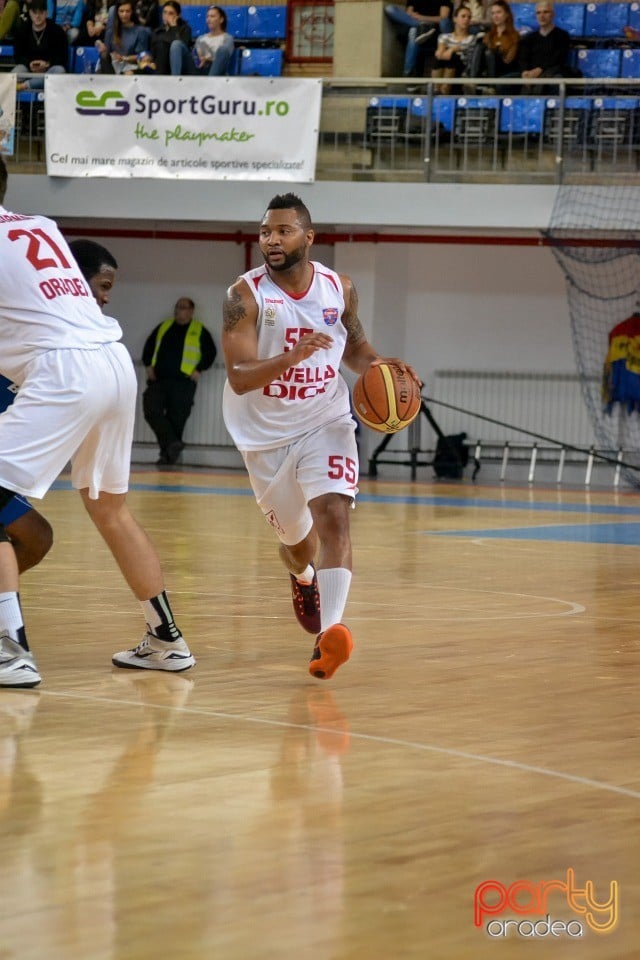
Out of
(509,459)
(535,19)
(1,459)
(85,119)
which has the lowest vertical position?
(509,459)

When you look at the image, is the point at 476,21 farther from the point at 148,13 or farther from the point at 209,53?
the point at 148,13

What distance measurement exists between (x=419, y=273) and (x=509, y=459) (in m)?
2.84

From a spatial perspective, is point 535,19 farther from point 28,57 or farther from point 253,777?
point 253,777

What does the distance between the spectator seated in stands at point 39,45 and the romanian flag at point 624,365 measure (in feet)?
24.2

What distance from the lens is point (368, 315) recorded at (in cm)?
2009

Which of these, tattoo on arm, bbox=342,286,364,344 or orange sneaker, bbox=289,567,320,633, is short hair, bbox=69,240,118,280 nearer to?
tattoo on arm, bbox=342,286,364,344

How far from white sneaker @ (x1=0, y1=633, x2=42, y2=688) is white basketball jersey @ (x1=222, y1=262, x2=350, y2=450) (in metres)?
1.31

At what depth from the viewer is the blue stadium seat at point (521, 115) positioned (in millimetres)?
16938

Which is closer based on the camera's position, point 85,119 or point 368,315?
point 85,119

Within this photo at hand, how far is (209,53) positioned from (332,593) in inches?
547

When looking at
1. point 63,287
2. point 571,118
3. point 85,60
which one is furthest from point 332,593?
point 85,60

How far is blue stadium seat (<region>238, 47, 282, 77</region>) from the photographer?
19.3 metres

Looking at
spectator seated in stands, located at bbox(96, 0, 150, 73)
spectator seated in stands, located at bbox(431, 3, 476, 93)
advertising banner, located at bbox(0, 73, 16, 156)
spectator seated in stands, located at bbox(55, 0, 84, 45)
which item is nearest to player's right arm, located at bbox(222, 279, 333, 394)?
spectator seated in stands, located at bbox(431, 3, 476, 93)

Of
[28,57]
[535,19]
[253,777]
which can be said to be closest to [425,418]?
[535,19]
